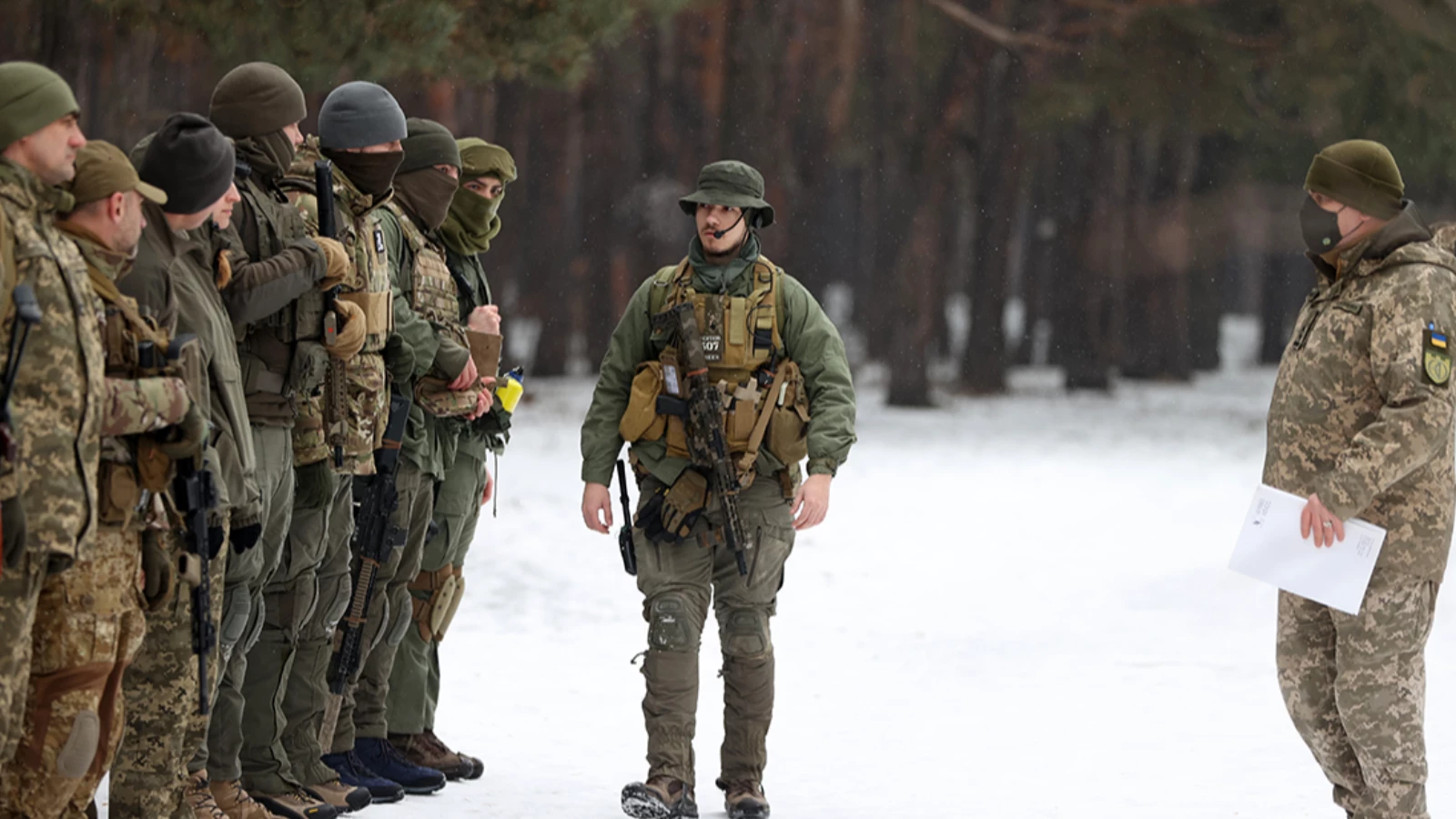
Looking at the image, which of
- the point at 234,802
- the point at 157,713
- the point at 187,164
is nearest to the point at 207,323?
the point at 187,164

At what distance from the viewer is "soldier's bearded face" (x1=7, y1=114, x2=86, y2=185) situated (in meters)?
4.03

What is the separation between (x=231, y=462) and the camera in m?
4.73

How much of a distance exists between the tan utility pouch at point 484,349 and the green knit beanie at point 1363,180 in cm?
285

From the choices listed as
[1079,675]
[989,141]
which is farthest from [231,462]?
[989,141]

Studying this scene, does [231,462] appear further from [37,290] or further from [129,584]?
[37,290]

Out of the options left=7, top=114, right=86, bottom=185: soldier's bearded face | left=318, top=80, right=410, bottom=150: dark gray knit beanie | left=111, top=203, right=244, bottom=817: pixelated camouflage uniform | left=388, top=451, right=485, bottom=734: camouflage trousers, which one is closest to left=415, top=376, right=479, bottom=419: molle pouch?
left=388, top=451, right=485, bottom=734: camouflage trousers

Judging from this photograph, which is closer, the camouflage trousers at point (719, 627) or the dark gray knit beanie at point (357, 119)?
the dark gray knit beanie at point (357, 119)

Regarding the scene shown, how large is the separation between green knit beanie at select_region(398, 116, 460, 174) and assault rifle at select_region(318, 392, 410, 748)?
821 millimetres

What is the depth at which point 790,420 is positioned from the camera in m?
6.13

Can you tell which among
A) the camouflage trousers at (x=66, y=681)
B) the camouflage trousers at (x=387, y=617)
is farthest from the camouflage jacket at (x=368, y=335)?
the camouflage trousers at (x=66, y=681)

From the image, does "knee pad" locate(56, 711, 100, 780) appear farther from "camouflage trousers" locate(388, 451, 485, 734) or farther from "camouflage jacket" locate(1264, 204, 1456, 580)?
"camouflage jacket" locate(1264, 204, 1456, 580)

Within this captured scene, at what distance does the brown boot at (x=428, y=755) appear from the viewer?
6602 millimetres

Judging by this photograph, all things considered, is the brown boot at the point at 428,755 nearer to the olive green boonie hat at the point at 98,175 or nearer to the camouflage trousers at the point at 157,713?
the camouflage trousers at the point at 157,713

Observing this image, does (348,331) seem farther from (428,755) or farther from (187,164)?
(428,755)
